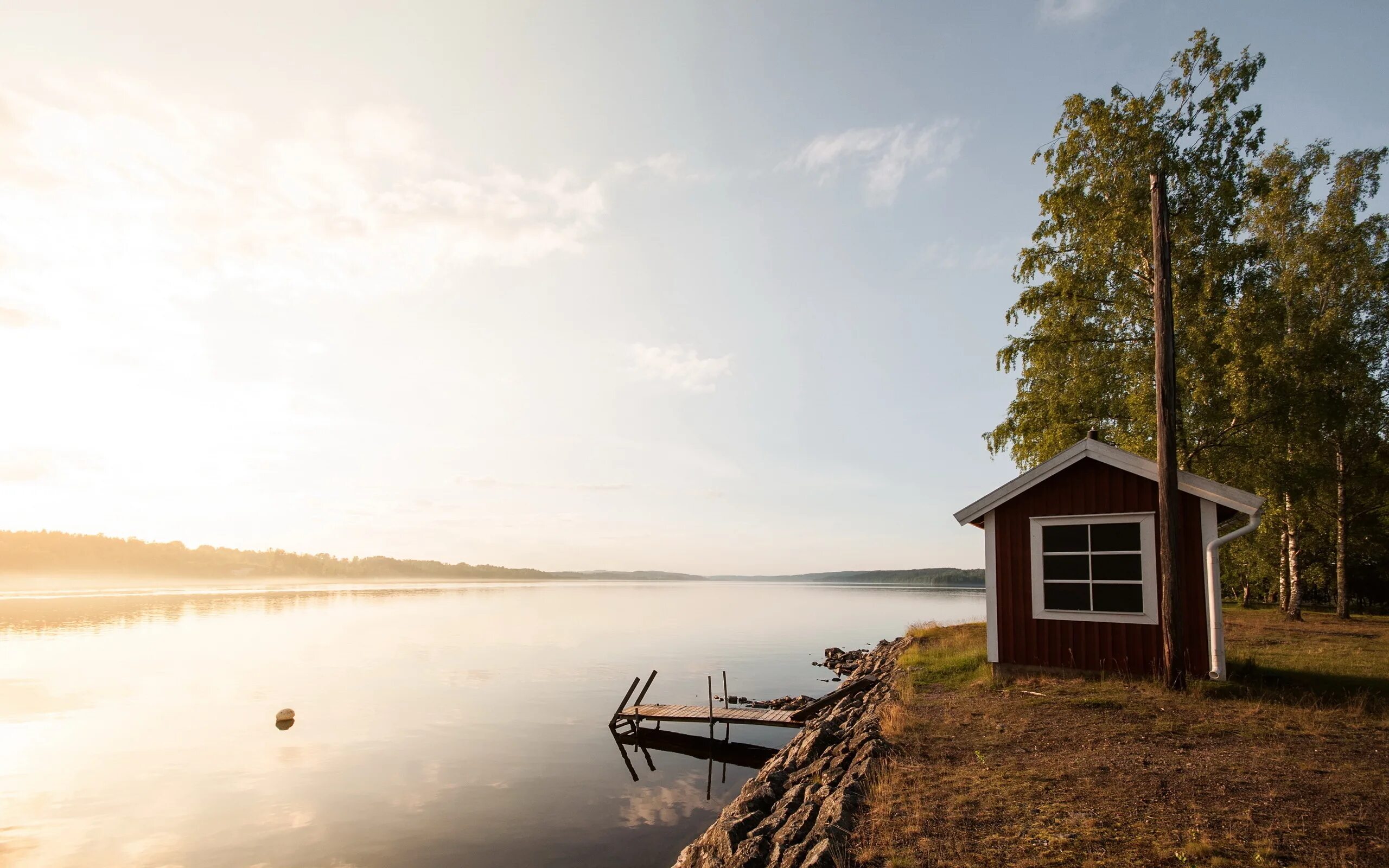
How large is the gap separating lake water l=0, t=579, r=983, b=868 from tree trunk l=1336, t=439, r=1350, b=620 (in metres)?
19.8

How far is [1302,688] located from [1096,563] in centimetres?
394

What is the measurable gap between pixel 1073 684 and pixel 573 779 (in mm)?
11236

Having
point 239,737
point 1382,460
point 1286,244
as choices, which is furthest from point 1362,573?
point 239,737

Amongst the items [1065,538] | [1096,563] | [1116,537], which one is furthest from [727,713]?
[1116,537]

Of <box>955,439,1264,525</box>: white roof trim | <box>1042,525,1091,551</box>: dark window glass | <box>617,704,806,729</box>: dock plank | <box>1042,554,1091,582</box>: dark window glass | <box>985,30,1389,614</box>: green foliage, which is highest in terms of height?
<box>985,30,1389,614</box>: green foliage

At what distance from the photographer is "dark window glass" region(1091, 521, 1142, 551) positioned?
1368 centimetres

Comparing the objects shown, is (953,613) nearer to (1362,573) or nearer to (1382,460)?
(1362,573)

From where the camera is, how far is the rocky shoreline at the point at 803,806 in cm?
753

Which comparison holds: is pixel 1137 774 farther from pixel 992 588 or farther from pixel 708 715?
pixel 708 715

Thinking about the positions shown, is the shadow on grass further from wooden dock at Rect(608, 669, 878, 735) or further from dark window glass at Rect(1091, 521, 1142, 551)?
wooden dock at Rect(608, 669, 878, 735)

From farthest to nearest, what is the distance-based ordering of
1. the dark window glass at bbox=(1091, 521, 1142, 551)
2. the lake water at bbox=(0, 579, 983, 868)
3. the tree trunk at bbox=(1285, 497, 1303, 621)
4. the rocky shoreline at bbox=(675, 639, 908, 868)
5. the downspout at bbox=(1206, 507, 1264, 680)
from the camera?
the tree trunk at bbox=(1285, 497, 1303, 621)
the dark window glass at bbox=(1091, 521, 1142, 551)
the lake water at bbox=(0, 579, 983, 868)
the downspout at bbox=(1206, 507, 1264, 680)
the rocky shoreline at bbox=(675, 639, 908, 868)

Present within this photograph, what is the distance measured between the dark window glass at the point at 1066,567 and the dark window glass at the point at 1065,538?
13cm

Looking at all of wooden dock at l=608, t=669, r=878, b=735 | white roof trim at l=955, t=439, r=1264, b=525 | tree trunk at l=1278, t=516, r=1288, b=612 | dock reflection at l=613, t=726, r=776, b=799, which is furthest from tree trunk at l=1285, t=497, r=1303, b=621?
dock reflection at l=613, t=726, r=776, b=799

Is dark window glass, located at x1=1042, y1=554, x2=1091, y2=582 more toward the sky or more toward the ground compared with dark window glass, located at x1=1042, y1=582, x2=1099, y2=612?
more toward the sky
